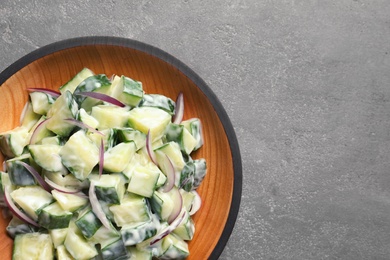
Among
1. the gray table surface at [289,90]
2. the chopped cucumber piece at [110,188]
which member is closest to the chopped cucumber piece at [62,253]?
the chopped cucumber piece at [110,188]

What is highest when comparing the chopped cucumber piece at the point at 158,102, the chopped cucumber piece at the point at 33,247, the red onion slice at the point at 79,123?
the chopped cucumber piece at the point at 158,102

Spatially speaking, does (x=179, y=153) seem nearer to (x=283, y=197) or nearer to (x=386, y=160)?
(x=283, y=197)

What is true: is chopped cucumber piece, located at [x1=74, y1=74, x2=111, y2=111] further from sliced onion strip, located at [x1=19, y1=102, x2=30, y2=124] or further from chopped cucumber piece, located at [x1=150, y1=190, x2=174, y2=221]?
chopped cucumber piece, located at [x1=150, y1=190, x2=174, y2=221]

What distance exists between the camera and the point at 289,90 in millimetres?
2359

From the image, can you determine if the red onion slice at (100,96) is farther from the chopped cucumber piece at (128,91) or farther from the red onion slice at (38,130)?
the red onion slice at (38,130)

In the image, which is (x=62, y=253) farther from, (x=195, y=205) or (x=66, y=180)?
(x=195, y=205)

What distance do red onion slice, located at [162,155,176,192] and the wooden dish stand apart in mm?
194

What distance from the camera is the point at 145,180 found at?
178 centimetres

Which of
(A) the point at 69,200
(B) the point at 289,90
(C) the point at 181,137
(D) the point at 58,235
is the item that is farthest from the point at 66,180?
(B) the point at 289,90

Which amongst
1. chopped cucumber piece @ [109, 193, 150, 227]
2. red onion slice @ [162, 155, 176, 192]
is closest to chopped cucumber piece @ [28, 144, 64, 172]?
chopped cucumber piece @ [109, 193, 150, 227]

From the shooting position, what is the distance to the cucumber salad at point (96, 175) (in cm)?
177

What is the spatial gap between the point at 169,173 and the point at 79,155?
0.30 m

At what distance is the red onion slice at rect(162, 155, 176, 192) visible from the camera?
185 cm

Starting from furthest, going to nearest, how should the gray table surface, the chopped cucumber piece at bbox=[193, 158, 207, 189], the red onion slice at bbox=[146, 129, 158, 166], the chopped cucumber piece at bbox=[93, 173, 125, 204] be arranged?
the gray table surface → the chopped cucumber piece at bbox=[193, 158, 207, 189] → the red onion slice at bbox=[146, 129, 158, 166] → the chopped cucumber piece at bbox=[93, 173, 125, 204]
